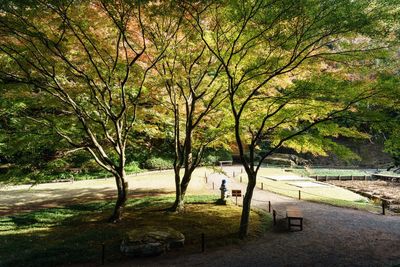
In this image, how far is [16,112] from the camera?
13703 millimetres

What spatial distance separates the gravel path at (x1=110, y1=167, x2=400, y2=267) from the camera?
9.84 metres

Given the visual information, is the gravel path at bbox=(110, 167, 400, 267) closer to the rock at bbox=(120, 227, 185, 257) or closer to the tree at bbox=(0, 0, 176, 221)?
the rock at bbox=(120, 227, 185, 257)

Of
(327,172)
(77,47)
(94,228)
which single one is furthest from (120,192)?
(327,172)

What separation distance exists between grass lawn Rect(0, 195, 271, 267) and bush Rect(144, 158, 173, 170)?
45.1ft

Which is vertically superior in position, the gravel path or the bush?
the bush

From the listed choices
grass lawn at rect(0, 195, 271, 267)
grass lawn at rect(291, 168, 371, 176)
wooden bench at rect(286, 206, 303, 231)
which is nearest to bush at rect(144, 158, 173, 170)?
grass lawn at rect(0, 195, 271, 267)

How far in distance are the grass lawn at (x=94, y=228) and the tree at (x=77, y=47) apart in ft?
5.91

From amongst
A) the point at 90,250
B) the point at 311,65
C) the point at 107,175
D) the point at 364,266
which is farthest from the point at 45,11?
the point at 107,175

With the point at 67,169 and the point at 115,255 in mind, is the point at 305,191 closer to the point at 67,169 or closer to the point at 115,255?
the point at 115,255

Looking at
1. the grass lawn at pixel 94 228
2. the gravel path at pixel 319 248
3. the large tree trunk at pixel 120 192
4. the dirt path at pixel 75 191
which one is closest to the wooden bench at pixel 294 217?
the gravel path at pixel 319 248

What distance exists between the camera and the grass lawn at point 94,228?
425 inches

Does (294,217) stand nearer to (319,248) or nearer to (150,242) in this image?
(319,248)

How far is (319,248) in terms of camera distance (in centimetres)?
1099

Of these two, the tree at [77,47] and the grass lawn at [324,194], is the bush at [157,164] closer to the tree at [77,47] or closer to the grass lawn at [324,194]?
the grass lawn at [324,194]
